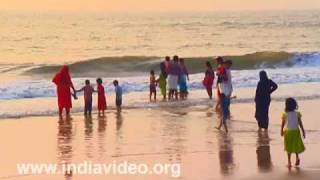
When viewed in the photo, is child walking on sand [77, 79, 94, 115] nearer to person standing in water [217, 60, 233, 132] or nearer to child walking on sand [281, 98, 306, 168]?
person standing in water [217, 60, 233, 132]

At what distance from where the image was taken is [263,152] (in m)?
13.6

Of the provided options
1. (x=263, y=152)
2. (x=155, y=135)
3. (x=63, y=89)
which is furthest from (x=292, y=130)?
(x=63, y=89)

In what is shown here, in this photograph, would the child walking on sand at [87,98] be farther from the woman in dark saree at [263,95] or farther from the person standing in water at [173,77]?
the woman in dark saree at [263,95]

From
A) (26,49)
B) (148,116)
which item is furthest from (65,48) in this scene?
(148,116)

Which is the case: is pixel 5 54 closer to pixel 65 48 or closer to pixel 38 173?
pixel 65 48

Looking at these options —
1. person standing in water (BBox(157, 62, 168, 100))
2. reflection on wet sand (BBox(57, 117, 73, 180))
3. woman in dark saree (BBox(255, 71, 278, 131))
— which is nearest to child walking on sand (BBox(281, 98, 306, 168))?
reflection on wet sand (BBox(57, 117, 73, 180))

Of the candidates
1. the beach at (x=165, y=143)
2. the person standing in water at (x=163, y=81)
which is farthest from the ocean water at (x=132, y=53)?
the beach at (x=165, y=143)

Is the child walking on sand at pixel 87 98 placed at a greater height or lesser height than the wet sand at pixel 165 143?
greater

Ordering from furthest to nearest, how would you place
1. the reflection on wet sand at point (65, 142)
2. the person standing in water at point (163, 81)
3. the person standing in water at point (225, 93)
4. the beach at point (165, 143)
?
1. the person standing in water at point (163, 81)
2. the person standing in water at point (225, 93)
3. the reflection on wet sand at point (65, 142)
4. the beach at point (165, 143)

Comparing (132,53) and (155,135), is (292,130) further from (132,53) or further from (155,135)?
(132,53)

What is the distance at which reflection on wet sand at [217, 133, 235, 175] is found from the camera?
1209 cm

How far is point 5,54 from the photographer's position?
5934 cm

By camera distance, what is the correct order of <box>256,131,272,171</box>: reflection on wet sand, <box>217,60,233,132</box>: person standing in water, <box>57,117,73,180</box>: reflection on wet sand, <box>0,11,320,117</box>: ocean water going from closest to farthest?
<box>256,131,272,171</box>: reflection on wet sand
<box>57,117,73,180</box>: reflection on wet sand
<box>217,60,233,132</box>: person standing in water
<box>0,11,320,117</box>: ocean water

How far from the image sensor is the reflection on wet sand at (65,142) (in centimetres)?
1306
